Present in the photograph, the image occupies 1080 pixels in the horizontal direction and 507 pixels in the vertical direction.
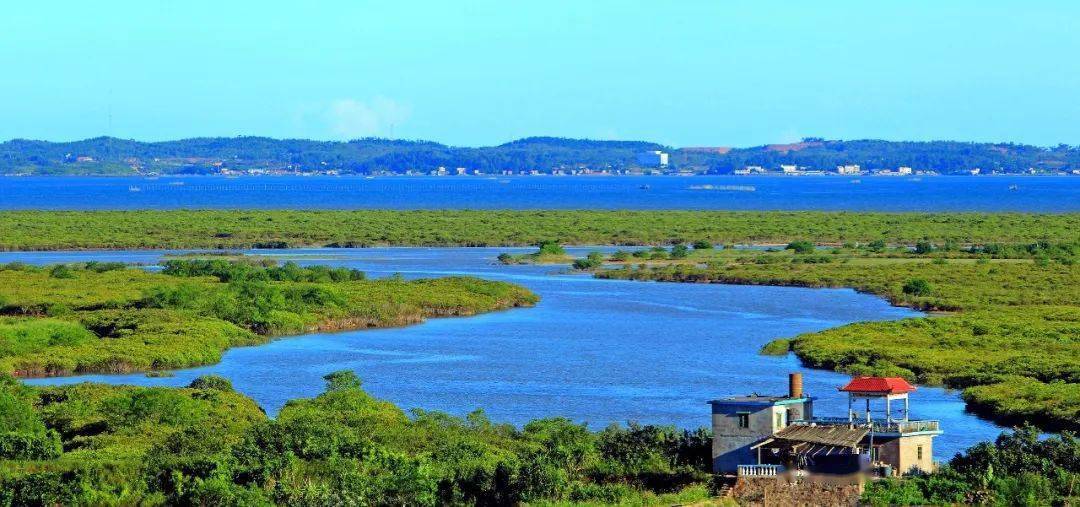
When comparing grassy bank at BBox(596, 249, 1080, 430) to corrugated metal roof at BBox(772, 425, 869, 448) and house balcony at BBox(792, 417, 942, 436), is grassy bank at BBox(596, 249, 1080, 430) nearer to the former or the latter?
house balcony at BBox(792, 417, 942, 436)

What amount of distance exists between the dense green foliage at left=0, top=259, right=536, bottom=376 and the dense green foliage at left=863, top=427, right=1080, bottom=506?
103 ft

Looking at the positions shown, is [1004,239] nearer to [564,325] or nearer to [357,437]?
[564,325]

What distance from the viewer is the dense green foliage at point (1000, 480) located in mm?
31594

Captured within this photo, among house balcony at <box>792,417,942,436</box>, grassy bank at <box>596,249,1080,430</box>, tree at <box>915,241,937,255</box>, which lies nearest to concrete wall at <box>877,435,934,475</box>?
house balcony at <box>792,417,942,436</box>

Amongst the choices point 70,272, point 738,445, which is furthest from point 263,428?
point 70,272

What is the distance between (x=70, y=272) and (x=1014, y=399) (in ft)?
184

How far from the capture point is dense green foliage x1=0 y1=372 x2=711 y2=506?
32562 millimetres

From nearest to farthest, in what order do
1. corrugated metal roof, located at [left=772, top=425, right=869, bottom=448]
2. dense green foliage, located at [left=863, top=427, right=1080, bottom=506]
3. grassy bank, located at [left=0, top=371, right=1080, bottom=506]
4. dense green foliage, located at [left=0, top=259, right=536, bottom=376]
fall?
dense green foliage, located at [left=863, top=427, right=1080, bottom=506] < grassy bank, located at [left=0, top=371, right=1080, bottom=506] < corrugated metal roof, located at [left=772, top=425, right=869, bottom=448] < dense green foliage, located at [left=0, top=259, right=536, bottom=376]

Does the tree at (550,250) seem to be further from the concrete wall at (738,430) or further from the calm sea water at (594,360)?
the concrete wall at (738,430)

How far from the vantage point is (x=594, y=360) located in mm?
58312

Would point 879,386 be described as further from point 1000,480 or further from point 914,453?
point 1000,480

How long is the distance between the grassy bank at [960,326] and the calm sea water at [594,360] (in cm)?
153

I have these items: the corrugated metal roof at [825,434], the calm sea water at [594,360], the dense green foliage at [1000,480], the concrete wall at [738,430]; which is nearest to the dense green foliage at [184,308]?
the calm sea water at [594,360]

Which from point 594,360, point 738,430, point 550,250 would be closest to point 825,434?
point 738,430
